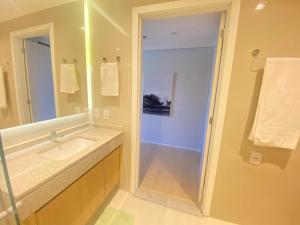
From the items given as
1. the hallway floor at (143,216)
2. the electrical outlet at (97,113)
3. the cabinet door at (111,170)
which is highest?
the electrical outlet at (97,113)

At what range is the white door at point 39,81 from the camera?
49.1 inches

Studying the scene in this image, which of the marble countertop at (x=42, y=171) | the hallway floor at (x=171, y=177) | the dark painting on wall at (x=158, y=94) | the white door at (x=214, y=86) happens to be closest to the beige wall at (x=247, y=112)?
the white door at (x=214, y=86)

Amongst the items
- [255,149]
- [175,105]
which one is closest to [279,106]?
[255,149]

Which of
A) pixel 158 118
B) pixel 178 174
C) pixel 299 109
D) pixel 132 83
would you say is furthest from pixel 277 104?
pixel 158 118

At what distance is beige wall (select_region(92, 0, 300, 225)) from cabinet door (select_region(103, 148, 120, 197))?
448 mm

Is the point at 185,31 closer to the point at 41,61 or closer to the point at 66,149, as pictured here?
the point at 41,61

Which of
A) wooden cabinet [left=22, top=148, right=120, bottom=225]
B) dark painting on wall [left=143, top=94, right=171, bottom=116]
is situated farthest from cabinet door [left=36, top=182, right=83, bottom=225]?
dark painting on wall [left=143, top=94, right=171, bottom=116]

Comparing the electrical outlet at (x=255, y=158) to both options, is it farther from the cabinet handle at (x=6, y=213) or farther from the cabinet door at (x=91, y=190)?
the cabinet handle at (x=6, y=213)

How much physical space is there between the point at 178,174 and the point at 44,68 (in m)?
2.35

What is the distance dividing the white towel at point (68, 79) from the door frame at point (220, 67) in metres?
0.74

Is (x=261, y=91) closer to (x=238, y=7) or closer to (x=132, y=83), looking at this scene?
(x=238, y=7)

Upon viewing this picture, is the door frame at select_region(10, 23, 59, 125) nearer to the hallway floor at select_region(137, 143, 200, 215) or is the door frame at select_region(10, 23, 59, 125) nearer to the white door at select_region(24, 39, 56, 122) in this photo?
the white door at select_region(24, 39, 56, 122)

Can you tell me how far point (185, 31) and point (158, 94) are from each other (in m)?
A: 1.53

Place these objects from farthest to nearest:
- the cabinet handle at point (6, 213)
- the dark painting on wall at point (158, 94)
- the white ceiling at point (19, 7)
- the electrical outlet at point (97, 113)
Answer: the dark painting on wall at point (158, 94) < the electrical outlet at point (97, 113) < the white ceiling at point (19, 7) < the cabinet handle at point (6, 213)
